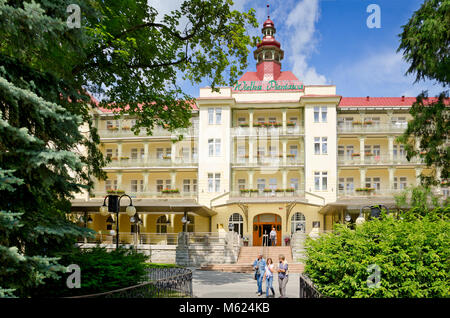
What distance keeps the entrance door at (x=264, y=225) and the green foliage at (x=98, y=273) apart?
1082 inches

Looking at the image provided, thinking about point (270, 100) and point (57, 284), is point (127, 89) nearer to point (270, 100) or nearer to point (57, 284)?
point (57, 284)

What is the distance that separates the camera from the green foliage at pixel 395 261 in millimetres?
7477

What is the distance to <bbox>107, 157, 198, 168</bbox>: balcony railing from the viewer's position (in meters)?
38.5

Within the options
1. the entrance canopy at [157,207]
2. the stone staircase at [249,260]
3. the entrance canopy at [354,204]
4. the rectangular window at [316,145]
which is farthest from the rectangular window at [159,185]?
the entrance canopy at [354,204]

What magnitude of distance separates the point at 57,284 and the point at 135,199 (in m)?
29.9

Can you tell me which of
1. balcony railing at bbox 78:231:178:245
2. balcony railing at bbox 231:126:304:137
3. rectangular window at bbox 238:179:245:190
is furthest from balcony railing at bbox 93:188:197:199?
balcony railing at bbox 231:126:304:137

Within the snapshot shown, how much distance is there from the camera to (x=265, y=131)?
38156mm

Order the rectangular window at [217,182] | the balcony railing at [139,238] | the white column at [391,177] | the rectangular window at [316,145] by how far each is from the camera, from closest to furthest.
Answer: the balcony railing at [139,238] < the white column at [391,177] < the rectangular window at [316,145] < the rectangular window at [217,182]

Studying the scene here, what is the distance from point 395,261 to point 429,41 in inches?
536

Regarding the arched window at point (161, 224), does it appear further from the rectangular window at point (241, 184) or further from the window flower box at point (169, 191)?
the rectangular window at point (241, 184)

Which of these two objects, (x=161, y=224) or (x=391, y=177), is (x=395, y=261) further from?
(x=161, y=224)

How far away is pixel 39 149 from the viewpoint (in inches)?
243

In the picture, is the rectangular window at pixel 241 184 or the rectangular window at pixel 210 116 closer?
the rectangular window at pixel 210 116

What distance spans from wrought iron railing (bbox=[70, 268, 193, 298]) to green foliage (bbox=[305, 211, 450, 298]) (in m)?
4.05
